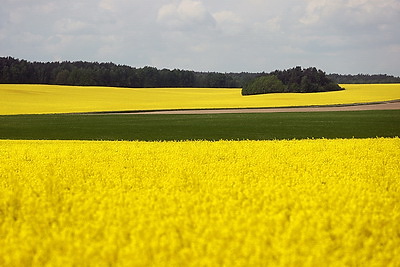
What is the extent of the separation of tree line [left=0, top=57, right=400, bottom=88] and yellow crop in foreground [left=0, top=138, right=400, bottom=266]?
84.0 metres

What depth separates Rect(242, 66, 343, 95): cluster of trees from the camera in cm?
6900

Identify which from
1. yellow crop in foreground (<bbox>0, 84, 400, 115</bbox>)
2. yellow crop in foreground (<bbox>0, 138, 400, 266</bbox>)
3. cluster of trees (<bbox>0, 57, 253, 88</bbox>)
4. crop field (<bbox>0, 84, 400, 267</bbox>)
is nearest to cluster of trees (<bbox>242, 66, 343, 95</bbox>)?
yellow crop in foreground (<bbox>0, 84, 400, 115</bbox>)

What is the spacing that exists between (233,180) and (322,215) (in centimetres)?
165

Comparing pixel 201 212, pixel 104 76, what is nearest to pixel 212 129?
pixel 201 212

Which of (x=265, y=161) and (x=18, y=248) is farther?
(x=265, y=161)

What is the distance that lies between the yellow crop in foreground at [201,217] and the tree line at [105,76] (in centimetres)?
8401

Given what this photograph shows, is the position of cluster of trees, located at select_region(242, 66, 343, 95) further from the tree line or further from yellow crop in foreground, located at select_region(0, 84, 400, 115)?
the tree line

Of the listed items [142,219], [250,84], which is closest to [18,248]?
[142,219]

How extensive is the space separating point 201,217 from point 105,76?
313ft

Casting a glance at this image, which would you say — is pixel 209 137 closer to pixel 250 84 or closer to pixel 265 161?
pixel 265 161

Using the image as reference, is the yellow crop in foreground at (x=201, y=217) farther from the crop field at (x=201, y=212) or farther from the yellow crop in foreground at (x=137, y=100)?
the yellow crop in foreground at (x=137, y=100)

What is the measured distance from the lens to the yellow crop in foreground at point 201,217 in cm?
419

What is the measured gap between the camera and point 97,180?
21.4ft

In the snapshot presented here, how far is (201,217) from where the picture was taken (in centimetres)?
474
